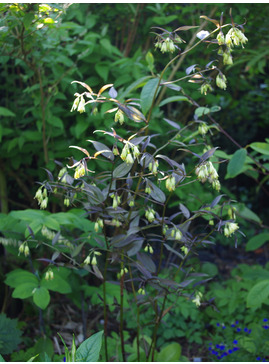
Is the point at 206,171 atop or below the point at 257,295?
atop

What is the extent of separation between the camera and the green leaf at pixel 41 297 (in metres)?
1.58

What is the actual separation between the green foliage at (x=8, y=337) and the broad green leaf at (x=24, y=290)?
0.18m

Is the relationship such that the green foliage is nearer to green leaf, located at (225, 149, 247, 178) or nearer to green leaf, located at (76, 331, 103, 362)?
green leaf, located at (76, 331, 103, 362)

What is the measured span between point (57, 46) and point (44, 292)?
1.25 meters

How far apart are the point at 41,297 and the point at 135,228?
1.78 ft

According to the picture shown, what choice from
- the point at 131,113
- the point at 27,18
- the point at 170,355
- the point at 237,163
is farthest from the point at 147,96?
the point at 170,355

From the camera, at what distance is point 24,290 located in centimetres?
164

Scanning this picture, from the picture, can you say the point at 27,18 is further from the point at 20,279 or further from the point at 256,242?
the point at 256,242

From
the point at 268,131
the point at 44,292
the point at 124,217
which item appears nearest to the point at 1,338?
the point at 44,292

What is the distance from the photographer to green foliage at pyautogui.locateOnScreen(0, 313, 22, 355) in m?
1.67


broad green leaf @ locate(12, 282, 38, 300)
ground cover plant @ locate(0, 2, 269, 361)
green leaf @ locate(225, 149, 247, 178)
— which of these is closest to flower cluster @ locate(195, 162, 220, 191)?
ground cover plant @ locate(0, 2, 269, 361)

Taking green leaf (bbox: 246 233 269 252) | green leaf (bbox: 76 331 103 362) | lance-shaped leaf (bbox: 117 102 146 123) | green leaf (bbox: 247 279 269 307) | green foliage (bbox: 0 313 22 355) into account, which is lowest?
green leaf (bbox: 246 233 269 252)

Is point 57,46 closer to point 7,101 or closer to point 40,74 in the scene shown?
point 40,74

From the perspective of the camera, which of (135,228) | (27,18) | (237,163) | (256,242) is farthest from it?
(256,242)
